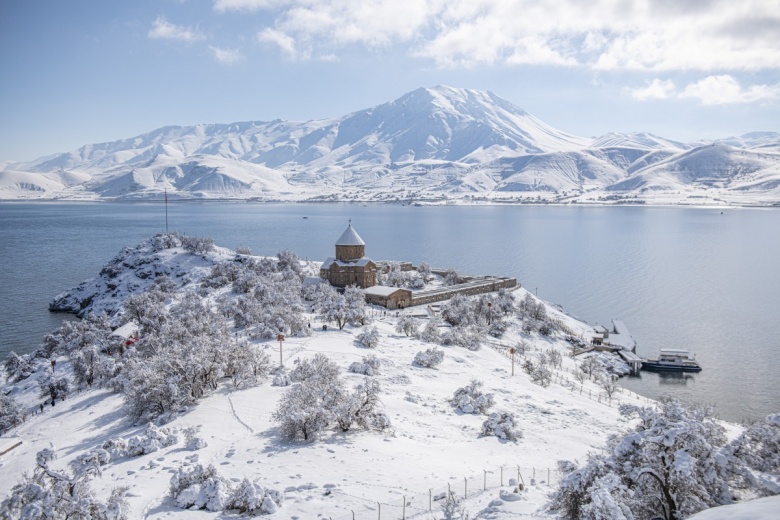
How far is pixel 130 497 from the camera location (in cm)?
1415

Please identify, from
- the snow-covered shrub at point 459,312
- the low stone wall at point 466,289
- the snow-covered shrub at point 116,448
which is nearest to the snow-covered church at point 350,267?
the low stone wall at point 466,289

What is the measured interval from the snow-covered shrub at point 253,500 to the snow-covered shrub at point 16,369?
1218 inches

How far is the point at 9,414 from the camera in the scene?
87.1 feet

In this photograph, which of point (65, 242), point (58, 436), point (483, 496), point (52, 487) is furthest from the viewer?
point (65, 242)

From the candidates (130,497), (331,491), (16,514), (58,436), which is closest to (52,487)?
(16,514)

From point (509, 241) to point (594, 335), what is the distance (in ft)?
239

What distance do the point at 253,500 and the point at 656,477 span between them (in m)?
9.85

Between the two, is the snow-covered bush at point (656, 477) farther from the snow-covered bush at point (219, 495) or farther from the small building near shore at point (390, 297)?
the small building near shore at point (390, 297)

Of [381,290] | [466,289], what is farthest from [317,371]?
[466,289]

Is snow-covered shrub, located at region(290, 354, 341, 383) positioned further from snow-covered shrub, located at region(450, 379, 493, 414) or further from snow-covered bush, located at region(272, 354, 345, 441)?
snow-covered shrub, located at region(450, 379, 493, 414)

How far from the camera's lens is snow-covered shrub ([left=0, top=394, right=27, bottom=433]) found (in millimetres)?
25969

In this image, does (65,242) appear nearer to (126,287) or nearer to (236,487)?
(126,287)

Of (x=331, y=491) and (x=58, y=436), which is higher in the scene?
(x=331, y=491)

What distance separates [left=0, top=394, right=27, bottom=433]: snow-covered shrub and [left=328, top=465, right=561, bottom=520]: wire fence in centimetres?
2154
